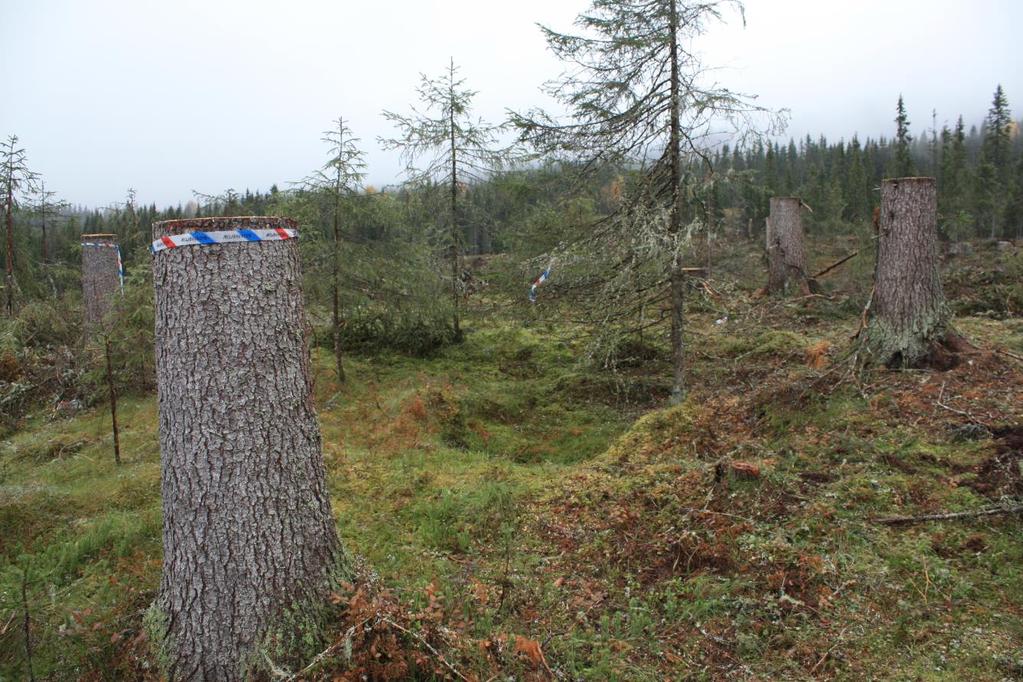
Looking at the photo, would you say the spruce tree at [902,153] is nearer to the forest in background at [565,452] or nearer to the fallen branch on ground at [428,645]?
the forest in background at [565,452]

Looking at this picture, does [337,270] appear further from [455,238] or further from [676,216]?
[676,216]

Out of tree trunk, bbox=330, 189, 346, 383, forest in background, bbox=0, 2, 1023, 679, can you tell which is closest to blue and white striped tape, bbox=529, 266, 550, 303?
forest in background, bbox=0, 2, 1023, 679

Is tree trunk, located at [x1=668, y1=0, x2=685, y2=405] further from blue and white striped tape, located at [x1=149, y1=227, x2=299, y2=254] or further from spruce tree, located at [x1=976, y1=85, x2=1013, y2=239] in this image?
spruce tree, located at [x1=976, y1=85, x2=1013, y2=239]

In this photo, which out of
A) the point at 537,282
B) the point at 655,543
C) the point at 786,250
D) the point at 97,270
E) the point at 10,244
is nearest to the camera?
the point at 655,543

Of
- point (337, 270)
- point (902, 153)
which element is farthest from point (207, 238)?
point (902, 153)

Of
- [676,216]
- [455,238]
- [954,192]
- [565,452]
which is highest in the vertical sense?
[954,192]

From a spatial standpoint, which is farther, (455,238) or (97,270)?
(455,238)

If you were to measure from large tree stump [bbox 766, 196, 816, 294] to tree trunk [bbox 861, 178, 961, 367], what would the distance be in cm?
868

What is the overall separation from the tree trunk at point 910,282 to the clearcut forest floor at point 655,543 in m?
0.41

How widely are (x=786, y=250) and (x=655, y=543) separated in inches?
535

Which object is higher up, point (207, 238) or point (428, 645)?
point (207, 238)

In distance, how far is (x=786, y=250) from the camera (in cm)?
1669

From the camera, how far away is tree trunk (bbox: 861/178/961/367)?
7.73 m

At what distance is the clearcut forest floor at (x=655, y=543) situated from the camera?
3.80m
